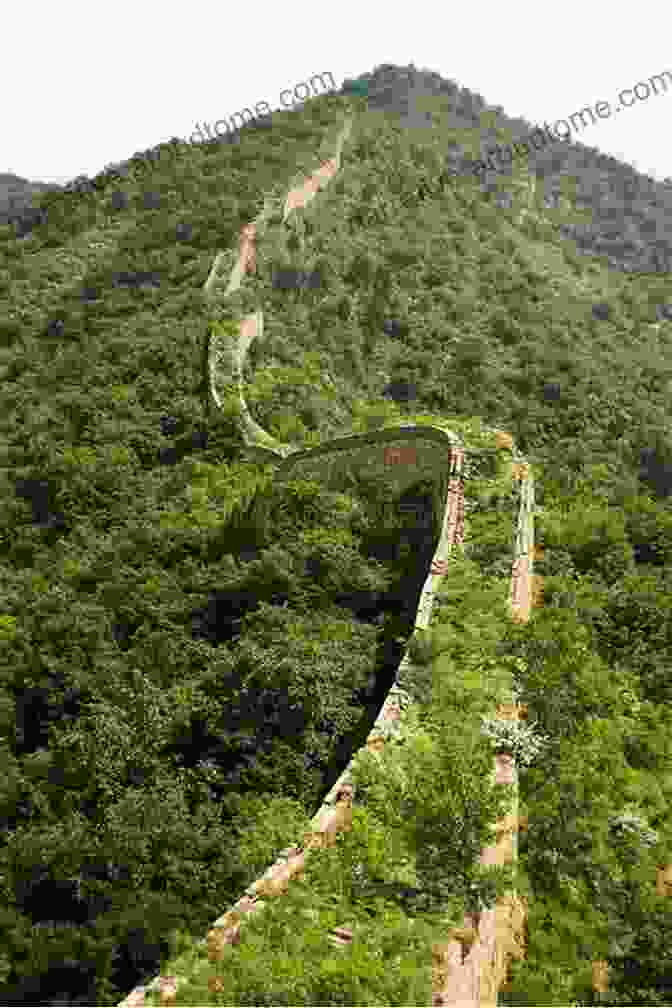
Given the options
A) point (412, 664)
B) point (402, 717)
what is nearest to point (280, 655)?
point (412, 664)

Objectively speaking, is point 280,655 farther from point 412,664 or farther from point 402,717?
point 402,717

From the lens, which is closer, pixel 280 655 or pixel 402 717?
pixel 402 717

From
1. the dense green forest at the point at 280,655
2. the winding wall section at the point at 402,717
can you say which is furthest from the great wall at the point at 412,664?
the dense green forest at the point at 280,655

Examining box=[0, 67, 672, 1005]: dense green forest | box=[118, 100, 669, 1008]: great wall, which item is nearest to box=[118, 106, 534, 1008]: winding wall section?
box=[118, 100, 669, 1008]: great wall

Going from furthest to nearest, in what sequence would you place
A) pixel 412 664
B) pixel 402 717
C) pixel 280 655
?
pixel 280 655, pixel 412 664, pixel 402 717

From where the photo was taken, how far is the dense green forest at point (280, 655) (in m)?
11.8

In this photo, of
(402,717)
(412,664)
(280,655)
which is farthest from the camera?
(280,655)

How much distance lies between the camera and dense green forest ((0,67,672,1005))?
1175 cm

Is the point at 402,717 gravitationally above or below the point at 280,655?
below

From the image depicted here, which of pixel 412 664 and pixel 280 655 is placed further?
pixel 280 655

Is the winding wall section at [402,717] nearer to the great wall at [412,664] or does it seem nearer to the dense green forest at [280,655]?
the great wall at [412,664]

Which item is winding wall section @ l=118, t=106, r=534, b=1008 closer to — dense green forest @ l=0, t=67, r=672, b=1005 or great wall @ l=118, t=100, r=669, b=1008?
great wall @ l=118, t=100, r=669, b=1008

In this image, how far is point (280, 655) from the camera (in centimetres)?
1580

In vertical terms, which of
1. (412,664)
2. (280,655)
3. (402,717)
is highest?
(280,655)
